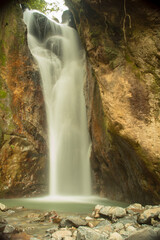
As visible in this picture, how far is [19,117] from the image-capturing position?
9.96 meters

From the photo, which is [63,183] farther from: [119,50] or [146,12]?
[146,12]

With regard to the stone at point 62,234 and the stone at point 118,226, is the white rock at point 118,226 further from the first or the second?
the stone at point 62,234

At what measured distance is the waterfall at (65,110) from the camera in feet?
34.3

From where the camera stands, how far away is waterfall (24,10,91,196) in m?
10.5

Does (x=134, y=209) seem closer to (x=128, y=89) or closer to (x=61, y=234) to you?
(x=61, y=234)

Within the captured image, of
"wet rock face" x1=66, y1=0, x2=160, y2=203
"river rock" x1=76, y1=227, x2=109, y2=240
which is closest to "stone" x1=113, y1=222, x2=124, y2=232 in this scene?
"river rock" x1=76, y1=227, x2=109, y2=240

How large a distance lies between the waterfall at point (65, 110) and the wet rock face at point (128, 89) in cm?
241

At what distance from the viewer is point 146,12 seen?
21.7ft

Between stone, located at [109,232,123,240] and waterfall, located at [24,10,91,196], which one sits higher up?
waterfall, located at [24,10,91,196]

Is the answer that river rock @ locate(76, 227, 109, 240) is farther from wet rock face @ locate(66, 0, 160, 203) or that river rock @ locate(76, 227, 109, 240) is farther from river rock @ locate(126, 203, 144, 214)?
wet rock face @ locate(66, 0, 160, 203)

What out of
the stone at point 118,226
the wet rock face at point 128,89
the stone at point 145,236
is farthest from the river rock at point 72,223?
the wet rock face at point 128,89

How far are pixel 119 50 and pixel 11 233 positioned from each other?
6336 mm

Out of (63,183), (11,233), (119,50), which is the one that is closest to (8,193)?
(63,183)

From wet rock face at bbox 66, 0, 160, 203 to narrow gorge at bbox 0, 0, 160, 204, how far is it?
0.03 meters
